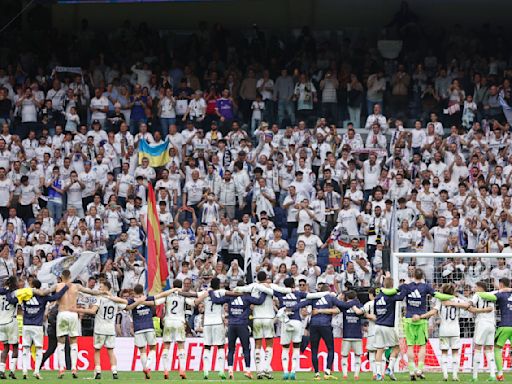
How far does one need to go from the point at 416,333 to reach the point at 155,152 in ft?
40.1

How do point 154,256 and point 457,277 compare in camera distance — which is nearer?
point 457,277

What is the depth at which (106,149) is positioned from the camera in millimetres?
35125

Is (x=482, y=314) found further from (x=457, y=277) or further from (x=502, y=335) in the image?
(x=457, y=277)

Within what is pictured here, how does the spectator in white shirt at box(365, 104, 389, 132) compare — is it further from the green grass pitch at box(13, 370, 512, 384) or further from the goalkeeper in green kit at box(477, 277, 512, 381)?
the goalkeeper in green kit at box(477, 277, 512, 381)

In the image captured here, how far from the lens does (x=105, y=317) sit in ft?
83.3

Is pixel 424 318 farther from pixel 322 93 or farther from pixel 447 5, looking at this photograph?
pixel 447 5

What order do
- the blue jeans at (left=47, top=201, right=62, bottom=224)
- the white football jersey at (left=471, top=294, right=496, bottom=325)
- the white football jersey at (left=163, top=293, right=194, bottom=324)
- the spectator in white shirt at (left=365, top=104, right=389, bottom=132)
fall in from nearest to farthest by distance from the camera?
the white football jersey at (left=471, top=294, right=496, bottom=325), the white football jersey at (left=163, top=293, right=194, bottom=324), the blue jeans at (left=47, top=201, right=62, bottom=224), the spectator in white shirt at (left=365, top=104, right=389, bottom=132)

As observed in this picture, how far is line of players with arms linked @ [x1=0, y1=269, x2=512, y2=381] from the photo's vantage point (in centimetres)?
2505

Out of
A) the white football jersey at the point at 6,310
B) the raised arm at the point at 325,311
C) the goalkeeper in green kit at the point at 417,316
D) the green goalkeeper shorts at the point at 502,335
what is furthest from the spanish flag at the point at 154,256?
the green goalkeeper shorts at the point at 502,335

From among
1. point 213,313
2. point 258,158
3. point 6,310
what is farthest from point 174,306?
point 258,158

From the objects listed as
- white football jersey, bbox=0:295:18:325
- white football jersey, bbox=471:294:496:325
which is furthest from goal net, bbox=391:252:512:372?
white football jersey, bbox=0:295:18:325

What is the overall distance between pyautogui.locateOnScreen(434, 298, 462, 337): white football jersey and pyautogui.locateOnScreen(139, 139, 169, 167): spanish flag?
38.2ft

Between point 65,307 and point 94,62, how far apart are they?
15.1 metres

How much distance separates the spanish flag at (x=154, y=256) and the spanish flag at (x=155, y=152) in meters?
4.47
